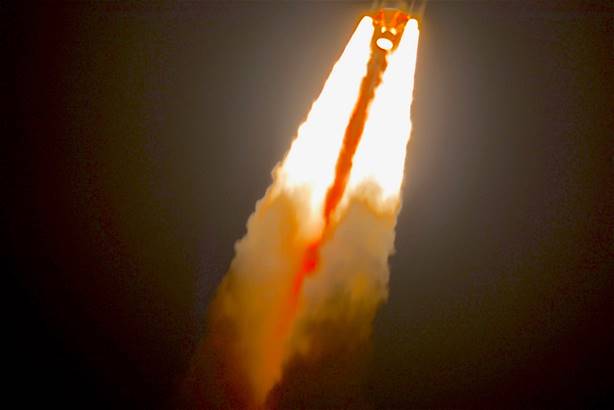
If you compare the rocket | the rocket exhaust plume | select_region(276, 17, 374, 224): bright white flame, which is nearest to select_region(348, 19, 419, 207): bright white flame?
the rocket exhaust plume

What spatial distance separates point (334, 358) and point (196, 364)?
1.74m

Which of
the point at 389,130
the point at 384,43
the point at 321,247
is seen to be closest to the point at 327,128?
the point at 389,130

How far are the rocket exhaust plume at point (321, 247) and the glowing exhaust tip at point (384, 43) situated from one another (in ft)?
1.19

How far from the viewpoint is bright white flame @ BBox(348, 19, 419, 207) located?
24.3 ft

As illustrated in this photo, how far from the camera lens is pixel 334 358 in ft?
24.1

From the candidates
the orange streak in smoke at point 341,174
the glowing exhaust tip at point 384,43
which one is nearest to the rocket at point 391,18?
the glowing exhaust tip at point 384,43

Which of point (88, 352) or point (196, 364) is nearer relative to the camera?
point (196, 364)

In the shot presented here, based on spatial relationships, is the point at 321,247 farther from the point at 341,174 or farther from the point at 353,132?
the point at 353,132

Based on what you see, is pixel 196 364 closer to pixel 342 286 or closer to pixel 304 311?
pixel 304 311

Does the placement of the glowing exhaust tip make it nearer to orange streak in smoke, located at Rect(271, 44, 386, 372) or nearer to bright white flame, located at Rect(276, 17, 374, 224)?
orange streak in smoke, located at Rect(271, 44, 386, 372)

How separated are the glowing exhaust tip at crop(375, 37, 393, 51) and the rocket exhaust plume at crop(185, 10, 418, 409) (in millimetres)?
362

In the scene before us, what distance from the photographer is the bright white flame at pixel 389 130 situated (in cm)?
741

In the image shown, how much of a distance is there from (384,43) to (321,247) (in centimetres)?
255

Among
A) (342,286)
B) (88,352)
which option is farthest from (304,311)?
(88,352)
